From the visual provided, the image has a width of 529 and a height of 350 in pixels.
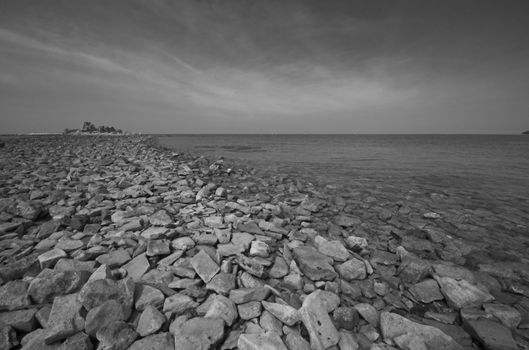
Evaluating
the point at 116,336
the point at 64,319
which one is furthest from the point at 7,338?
the point at 116,336

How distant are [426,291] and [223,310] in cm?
261

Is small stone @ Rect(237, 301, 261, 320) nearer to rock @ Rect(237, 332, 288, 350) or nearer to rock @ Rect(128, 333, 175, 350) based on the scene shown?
rock @ Rect(237, 332, 288, 350)

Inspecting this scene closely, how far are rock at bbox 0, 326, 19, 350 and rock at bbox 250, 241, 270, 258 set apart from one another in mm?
2282

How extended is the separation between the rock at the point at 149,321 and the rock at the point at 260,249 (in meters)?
1.38

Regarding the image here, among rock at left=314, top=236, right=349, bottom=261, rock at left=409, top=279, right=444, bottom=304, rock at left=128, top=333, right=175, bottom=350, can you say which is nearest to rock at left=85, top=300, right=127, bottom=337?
rock at left=128, top=333, right=175, bottom=350

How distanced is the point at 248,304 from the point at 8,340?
1.91 meters

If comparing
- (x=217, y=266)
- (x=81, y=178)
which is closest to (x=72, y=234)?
(x=217, y=266)

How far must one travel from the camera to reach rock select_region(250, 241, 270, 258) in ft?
10.1

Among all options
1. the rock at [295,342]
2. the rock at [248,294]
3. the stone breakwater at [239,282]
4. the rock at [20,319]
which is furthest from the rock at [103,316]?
the rock at [295,342]

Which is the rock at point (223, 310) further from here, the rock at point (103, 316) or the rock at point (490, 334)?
the rock at point (490, 334)

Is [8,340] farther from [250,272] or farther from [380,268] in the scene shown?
[380,268]

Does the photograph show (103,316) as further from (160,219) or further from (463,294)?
(463,294)

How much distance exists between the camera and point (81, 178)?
7.39 meters

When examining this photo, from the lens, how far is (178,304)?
2156 millimetres
